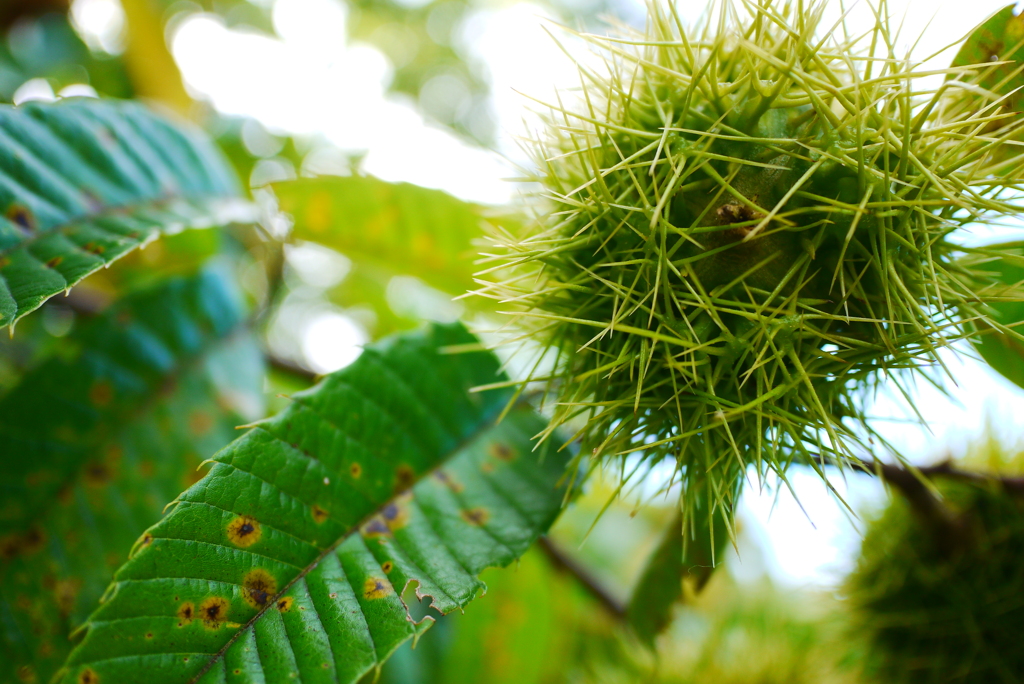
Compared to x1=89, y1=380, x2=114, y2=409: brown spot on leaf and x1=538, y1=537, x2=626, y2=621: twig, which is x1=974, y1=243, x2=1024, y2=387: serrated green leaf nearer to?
x1=538, y1=537, x2=626, y2=621: twig

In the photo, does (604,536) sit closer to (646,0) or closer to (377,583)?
(377,583)

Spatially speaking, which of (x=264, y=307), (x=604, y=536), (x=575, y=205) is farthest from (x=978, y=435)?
(x=264, y=307)

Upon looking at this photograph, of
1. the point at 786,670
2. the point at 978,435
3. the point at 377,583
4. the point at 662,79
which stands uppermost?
the point at 662,79

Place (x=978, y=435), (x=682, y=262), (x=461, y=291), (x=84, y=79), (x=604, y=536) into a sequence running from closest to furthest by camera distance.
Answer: (x=682, y=262), (x=978, y=435), (x=461, y=291), (x=84, y=79), (x=604, y=536)

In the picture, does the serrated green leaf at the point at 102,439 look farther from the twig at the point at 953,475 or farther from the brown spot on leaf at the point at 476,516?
the twig at the point at 953,475

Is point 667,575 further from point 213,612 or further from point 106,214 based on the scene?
point 106,214

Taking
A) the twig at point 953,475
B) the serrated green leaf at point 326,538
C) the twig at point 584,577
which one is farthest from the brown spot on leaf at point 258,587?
the twig at point 953,475
